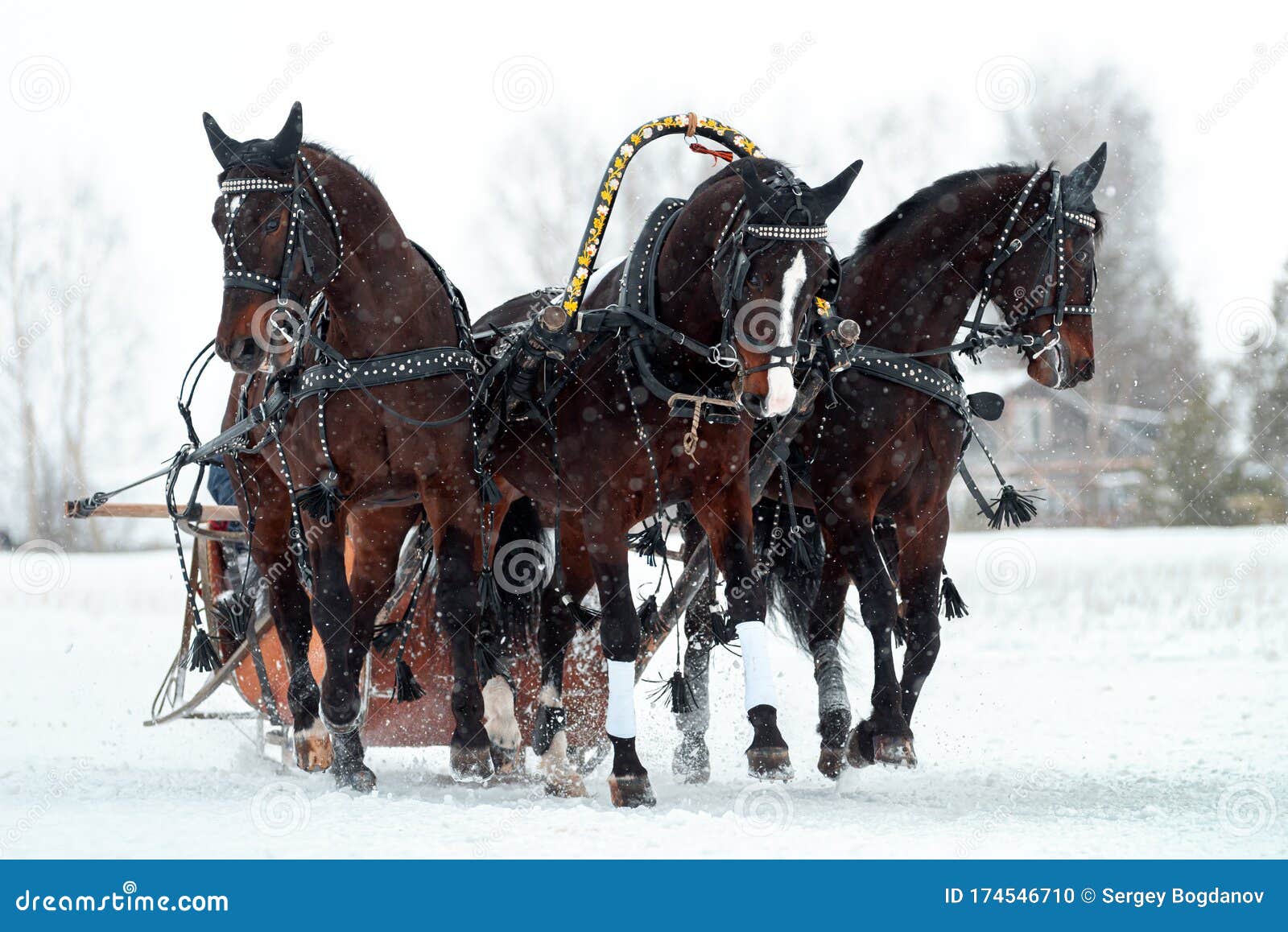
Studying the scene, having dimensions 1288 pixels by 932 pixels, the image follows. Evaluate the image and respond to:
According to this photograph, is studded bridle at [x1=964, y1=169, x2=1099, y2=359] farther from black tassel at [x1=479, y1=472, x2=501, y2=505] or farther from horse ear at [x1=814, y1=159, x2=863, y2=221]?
black tassel at [x1=479, y1=472, x2=501, y2=505]

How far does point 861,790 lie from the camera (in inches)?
232

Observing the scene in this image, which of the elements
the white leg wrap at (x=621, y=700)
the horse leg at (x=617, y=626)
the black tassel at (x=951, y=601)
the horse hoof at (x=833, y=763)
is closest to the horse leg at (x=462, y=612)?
the horse leg at (x=617, y=626)

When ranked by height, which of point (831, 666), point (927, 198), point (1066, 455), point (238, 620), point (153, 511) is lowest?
point (831, 666)

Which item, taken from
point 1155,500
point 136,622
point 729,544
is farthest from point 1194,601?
point 136,622

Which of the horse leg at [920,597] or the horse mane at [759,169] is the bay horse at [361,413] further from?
the horse leg at [920,597]

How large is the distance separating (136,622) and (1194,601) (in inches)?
468

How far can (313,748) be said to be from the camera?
6.38 m

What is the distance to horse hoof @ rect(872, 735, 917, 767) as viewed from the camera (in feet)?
19.1

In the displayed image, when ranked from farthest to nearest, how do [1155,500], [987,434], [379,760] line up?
1. [987,434]
2. [1155,500]
3. [379,760]

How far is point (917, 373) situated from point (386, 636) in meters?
2.58

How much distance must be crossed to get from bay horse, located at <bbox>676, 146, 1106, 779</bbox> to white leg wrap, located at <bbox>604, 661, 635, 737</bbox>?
1.08m

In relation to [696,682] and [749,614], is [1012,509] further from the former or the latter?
[749,614]

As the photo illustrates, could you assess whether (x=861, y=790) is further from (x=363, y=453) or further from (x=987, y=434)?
(x=987, y=434)

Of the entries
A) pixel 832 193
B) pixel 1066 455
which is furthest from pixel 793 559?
pixel 1066 455
